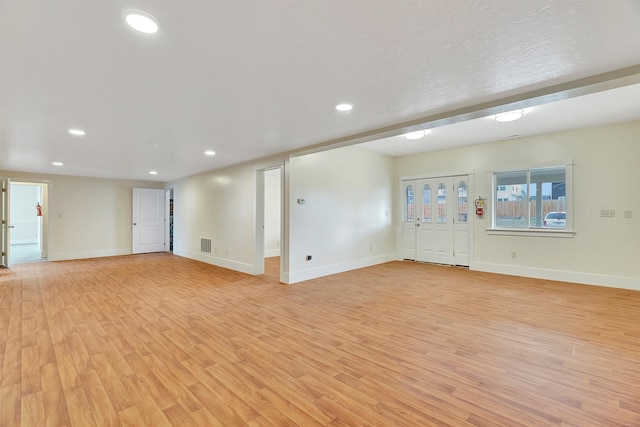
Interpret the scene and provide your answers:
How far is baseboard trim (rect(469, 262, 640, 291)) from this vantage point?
451 centimetres

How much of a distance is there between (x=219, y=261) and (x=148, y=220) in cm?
389

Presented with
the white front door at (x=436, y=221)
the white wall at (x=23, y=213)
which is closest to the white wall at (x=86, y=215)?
the white wall at (x=23, y=213)

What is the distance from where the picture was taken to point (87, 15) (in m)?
1.54

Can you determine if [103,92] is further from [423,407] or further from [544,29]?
[423,407]

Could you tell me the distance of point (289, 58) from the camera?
6.57 ft

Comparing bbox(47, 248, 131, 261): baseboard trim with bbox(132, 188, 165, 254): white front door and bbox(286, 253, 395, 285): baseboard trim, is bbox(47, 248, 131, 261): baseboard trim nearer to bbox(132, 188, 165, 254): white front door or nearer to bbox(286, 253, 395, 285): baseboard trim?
bbox(132, 188, 165, 254): white front door

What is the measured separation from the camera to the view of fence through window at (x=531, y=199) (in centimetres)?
523

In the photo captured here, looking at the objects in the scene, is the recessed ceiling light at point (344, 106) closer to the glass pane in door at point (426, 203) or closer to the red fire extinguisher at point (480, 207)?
the red fire extinguisher at point (480, 207)

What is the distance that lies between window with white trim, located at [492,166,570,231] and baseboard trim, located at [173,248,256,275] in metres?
5.30

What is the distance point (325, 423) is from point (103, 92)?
10.5ft

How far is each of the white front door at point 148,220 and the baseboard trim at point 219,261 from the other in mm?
1138

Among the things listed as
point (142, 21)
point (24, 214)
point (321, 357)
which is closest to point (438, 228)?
point (321, 357)

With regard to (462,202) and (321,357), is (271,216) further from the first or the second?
(321,357)

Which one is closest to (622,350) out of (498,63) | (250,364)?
(498,63)
